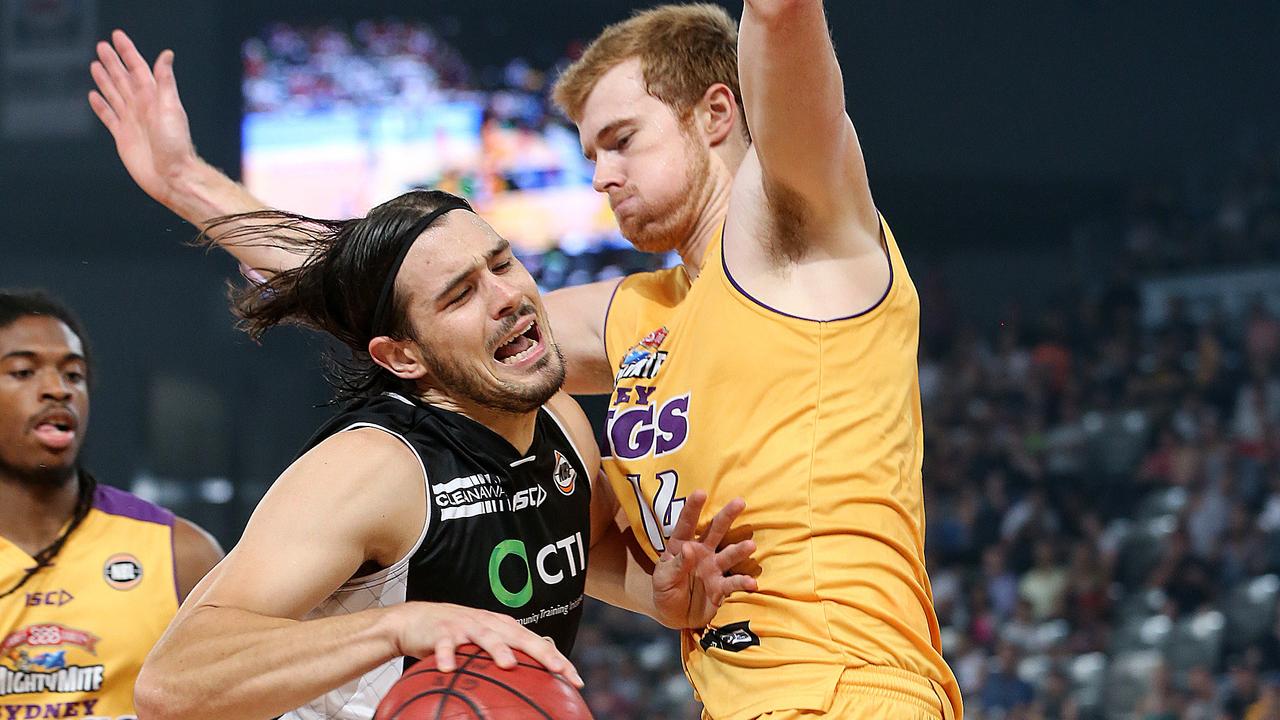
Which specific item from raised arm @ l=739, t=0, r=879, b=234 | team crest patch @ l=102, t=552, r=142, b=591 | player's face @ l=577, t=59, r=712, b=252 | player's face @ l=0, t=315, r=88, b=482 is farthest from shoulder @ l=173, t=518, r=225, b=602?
raised arm @ l=739, t=0, r=879, b=234

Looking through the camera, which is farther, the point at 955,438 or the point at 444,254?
the point at 955,438

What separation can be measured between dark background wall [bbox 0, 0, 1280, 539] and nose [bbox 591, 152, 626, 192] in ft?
29.8

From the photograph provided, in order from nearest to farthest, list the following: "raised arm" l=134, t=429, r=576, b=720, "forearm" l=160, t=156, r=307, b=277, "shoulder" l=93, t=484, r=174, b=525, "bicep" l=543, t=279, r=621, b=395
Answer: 1. "raised arm" l=134, t=429, r=576, b=720
2. "bicep" l=543, t=279, r=621, b=395
3. "forearm" l=160, t=156, r=307, b=277
4. "shoulder" l=93, t=484, r=174, b=525

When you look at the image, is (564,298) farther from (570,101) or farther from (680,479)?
(680,479)

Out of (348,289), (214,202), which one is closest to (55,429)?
(214,202)

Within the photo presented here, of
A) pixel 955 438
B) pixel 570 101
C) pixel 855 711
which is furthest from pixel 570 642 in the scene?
pixel 955 438

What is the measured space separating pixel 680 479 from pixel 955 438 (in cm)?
932

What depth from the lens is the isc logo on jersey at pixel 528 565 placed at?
8.33ft

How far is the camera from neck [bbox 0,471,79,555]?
150 inches

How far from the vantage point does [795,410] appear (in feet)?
8.06

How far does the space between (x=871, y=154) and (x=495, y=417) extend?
453 inches

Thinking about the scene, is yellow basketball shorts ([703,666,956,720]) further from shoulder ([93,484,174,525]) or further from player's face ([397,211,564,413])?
shoulder ([93,484,174,525])

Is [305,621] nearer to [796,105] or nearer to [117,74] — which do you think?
[796,105]

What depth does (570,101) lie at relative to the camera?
301cm
